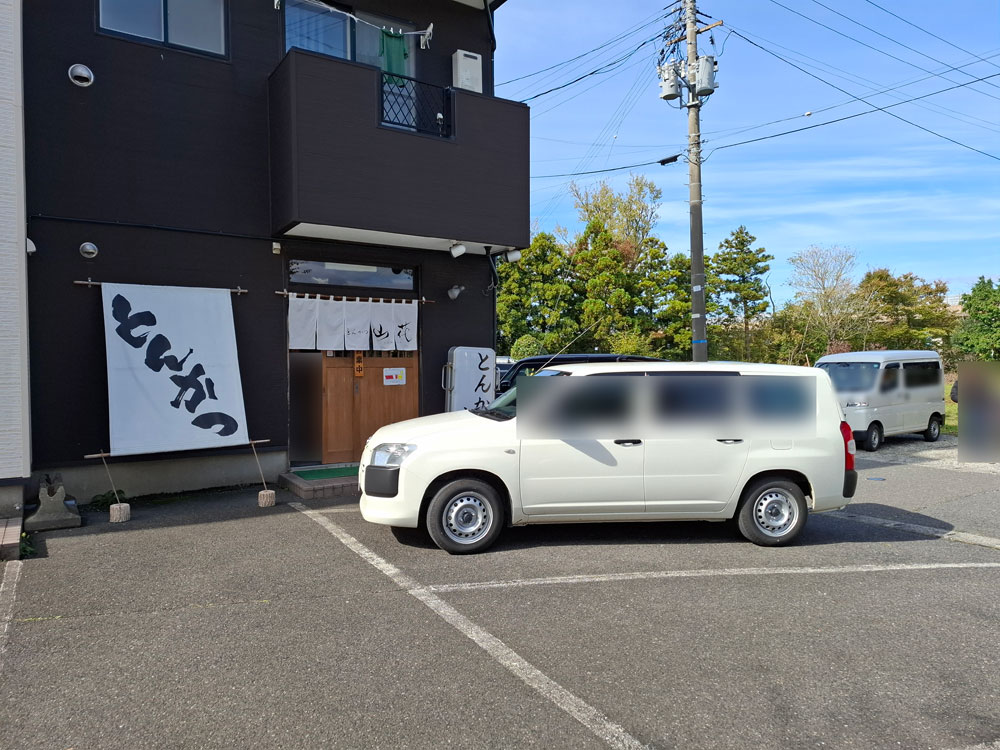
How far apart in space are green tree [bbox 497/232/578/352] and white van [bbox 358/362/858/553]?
19723 mm

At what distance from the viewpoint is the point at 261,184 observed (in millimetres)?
9281

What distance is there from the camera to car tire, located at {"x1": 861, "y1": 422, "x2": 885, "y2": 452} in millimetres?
13719

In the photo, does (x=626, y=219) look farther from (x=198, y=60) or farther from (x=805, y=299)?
(x=198, y=60)

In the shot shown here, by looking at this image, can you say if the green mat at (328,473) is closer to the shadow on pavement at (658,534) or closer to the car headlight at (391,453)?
the shadow on pavement at (658,534)

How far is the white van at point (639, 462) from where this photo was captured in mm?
5898

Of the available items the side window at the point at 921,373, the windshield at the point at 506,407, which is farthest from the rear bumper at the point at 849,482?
the side window at the point at 921,373

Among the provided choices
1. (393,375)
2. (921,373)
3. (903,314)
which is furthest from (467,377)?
(903,314)

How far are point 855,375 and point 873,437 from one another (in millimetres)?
1380

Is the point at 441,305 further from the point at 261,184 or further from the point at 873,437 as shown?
the point at 873,437

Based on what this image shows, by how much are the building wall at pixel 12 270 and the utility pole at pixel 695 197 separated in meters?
10.1

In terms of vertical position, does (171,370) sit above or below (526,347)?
below

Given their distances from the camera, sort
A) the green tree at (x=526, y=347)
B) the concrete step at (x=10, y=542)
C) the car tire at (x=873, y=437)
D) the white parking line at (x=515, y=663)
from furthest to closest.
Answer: the green tree at (x=526, y=347), the car tire at (x=873, y=437), the concrete step at (x=10, y=542), the white parking line at (x=515, y=663)

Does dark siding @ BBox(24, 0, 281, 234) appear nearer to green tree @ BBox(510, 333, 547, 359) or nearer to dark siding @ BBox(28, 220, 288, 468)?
dark siding @ BBox(28, 220, 288, 468)

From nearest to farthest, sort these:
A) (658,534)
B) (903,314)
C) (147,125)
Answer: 1. (658,534)
2. (147,125)
3. (903,314)
